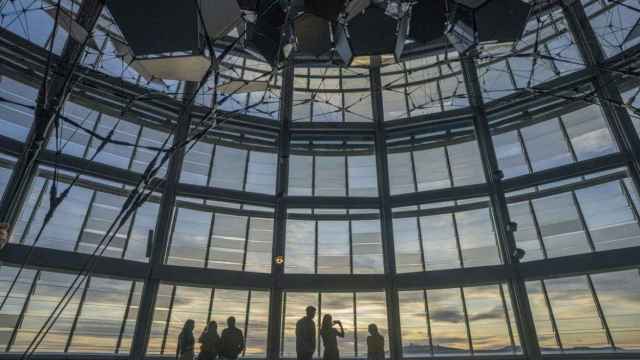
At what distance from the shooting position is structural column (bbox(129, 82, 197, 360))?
10.5m

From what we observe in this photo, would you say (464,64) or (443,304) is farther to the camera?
(464,64)

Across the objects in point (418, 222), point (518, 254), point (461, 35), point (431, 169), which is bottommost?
point (518, 254)

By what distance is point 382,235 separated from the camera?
43.0ft

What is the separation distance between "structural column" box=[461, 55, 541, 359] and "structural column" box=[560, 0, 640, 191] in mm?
3419

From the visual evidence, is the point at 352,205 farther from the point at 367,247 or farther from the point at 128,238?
the point at 128,238

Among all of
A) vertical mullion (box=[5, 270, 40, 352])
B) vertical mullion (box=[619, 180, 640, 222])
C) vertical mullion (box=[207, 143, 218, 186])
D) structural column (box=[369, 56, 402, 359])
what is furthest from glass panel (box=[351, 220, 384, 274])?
vertical mullion (box=[5, 270, 40, 352])

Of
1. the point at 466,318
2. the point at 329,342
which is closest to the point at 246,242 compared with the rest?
the point at 329,342

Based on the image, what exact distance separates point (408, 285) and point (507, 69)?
30.1 feet

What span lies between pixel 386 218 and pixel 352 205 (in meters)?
1.33

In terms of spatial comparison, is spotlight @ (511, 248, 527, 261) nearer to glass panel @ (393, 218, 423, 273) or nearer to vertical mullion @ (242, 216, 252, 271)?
glass panel @ (393, 218, 423, 273)

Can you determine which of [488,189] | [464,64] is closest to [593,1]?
[464,64]

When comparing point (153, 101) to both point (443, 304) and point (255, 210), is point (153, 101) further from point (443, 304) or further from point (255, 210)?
point (443, 304)

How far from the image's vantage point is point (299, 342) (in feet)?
25.3

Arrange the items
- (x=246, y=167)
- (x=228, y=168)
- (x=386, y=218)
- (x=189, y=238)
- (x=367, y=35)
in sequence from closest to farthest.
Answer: (x=367, y=35)
(x=189, y=238)
(x=386, y=218)
(x=228, y=168)
(x=246, y=167)
